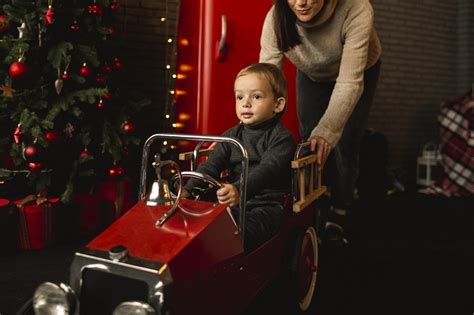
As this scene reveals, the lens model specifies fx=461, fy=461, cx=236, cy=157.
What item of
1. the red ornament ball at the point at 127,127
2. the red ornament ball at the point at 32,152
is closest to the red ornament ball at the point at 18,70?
the red ornament ball at the point at 32,152

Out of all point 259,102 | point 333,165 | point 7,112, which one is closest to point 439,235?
point 333,165

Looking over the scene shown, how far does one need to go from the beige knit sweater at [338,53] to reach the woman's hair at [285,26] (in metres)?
0.04

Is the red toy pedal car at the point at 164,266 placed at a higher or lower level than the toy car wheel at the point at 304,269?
higher

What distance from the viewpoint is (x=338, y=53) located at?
6.90ft

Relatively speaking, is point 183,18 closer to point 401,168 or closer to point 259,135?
point 259,135

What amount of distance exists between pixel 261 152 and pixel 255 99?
22cm

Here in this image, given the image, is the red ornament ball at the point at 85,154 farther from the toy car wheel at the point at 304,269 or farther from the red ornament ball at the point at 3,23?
the toy car wheel at the point at 304,269

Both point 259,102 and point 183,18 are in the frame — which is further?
point 183,18

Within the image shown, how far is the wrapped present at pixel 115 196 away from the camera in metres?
2.96

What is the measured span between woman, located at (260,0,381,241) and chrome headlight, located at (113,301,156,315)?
1.03 m

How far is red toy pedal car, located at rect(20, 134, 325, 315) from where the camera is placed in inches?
40.1

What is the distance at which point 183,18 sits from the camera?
354 centimetres

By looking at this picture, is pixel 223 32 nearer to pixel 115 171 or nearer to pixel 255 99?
pixel 115 171

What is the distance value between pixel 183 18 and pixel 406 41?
310 cm
